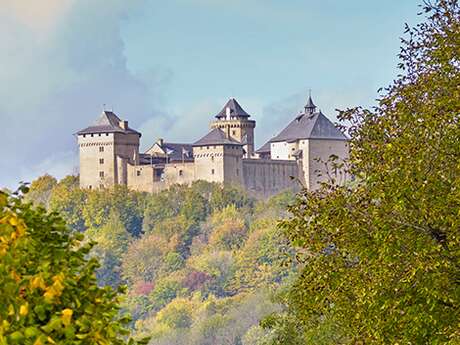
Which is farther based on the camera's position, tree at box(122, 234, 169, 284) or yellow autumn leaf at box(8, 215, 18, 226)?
tree at box(122, 234, 169, 284)

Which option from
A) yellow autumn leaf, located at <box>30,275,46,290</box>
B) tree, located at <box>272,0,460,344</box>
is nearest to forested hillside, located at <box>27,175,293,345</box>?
tree, located at <box>272,0,460,344</box>

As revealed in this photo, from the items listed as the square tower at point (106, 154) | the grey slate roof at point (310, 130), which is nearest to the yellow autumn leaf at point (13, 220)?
the square tower at point (106, 154)

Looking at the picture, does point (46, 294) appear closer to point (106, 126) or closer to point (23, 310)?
point (23, 310)

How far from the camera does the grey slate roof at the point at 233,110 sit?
427 feet

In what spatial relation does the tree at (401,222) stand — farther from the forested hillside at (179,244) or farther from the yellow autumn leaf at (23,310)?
the forested hillside at (179,244)

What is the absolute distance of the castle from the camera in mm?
115125

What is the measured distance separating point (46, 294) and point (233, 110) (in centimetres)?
12583

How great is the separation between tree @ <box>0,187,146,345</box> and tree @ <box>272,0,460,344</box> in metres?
4.89

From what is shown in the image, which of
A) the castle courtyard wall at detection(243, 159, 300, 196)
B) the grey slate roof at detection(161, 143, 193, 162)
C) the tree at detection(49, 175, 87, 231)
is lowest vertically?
the tree at detection(49, 175, 87, 231)

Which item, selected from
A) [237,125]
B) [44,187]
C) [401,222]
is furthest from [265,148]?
[401,222]

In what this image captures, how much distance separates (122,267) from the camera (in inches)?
5113

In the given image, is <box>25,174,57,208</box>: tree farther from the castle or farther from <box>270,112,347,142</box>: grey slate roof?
<box>270,112,347,142</box>: grey slate roof

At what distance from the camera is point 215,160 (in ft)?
379

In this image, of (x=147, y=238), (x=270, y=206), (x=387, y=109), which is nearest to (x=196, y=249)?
(x=147, y=238)
